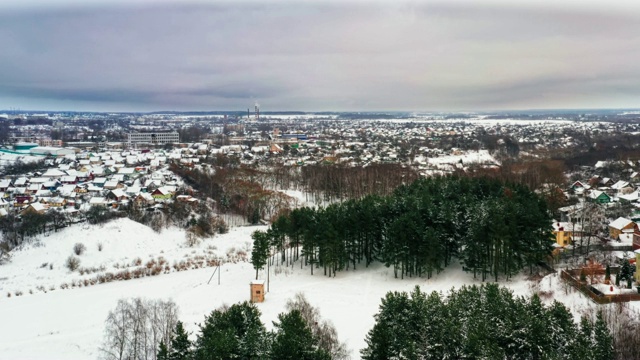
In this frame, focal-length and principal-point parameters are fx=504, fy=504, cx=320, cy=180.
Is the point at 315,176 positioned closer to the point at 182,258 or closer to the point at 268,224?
the point at 268,224

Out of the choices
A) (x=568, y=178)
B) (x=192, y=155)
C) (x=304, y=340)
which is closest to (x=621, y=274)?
(x=304, y=340)

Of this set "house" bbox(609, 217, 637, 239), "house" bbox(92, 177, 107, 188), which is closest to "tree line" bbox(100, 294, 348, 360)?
"house" bbox(609, 217, 637, 239)

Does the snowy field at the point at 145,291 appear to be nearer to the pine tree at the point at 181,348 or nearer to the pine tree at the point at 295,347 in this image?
the pine tree at the point at 295,347

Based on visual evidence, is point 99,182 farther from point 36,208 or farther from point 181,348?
point 181,348

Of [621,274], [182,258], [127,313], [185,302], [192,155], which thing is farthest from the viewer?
[192,155]

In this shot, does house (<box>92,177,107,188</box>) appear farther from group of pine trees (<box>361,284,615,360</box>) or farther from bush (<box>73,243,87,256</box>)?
group of pine trees (<box>361,284,615,360</box>)

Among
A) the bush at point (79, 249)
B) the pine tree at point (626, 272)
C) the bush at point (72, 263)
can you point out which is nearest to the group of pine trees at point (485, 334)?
the pine tree at point (626, 272)


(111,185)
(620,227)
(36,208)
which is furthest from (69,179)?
(620,227)
